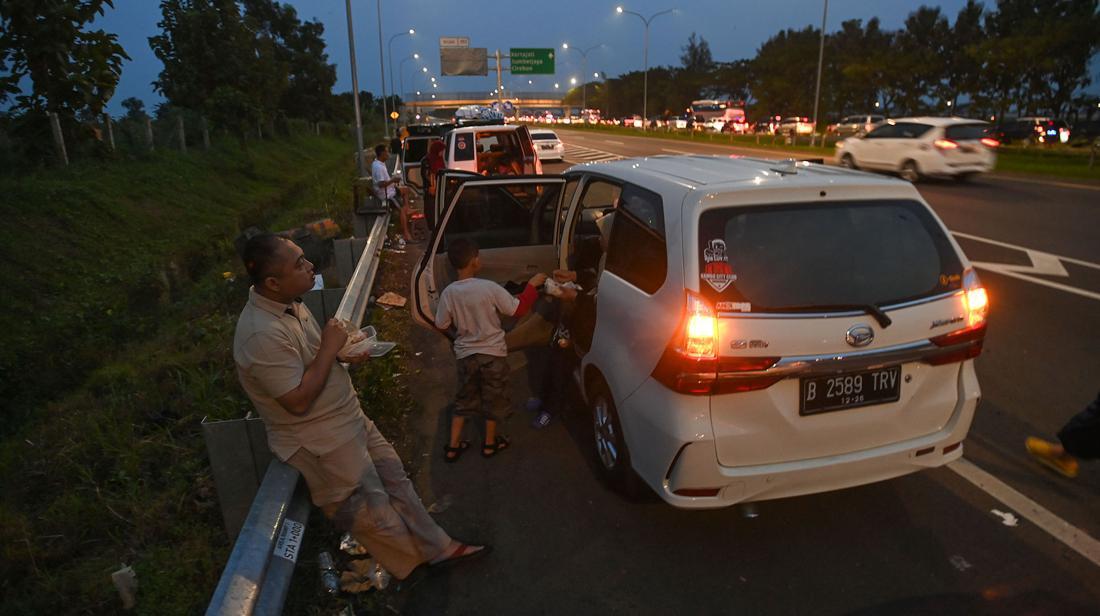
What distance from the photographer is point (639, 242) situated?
364 cm

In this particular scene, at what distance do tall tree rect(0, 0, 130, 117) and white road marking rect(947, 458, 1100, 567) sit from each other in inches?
614

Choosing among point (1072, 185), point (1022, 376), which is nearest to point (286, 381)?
point (1022, 376)

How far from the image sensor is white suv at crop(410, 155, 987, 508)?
2.98 metres

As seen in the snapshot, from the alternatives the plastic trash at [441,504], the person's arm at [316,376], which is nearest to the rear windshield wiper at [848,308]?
the person's arm at [316,376]

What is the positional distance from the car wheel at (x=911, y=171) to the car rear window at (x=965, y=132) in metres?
0.99

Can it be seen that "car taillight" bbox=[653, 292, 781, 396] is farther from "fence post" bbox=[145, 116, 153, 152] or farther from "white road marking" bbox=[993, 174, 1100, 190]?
"fence post" bbox=[145, 116, 153, 152]

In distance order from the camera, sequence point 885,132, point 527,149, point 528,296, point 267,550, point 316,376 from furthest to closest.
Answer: point 885,132
point 527,149
point 528,296
point 316,376
point 267,550

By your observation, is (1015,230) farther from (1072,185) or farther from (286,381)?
(286,381)

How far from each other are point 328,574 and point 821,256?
264 cm

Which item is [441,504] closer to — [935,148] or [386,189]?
[386,189]

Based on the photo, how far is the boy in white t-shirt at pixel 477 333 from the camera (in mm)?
4172

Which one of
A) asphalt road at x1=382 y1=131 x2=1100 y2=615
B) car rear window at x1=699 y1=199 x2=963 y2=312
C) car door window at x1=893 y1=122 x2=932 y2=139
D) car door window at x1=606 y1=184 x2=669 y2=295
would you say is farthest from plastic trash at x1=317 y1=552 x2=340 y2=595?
car door window at x1=893 y1=122 x2=932 y2=139

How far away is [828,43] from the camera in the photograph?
5419 centimetres

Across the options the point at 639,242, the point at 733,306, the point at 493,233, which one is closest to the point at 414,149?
the point at 493,233
